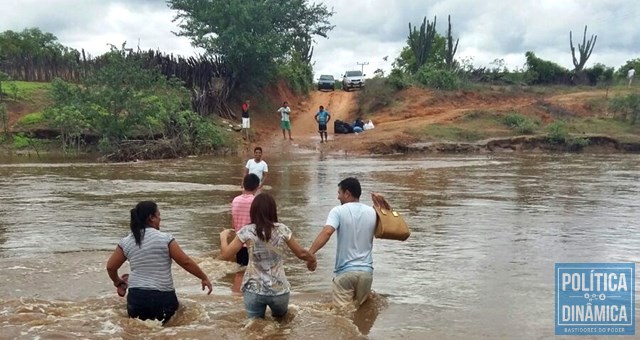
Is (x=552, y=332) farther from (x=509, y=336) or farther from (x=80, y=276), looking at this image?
(x=80, y=276)

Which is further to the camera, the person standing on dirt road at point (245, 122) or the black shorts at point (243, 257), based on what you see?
the person standing on dirt road at point (245, 122)

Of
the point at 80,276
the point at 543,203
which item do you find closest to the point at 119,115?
the point at 543,203

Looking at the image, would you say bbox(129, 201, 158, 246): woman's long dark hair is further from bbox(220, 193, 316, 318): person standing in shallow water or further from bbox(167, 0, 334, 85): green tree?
bbox(167, 0, 334, 85): green tree

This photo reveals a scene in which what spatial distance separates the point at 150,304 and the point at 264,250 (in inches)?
44.0

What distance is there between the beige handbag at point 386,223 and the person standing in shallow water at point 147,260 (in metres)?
1.93

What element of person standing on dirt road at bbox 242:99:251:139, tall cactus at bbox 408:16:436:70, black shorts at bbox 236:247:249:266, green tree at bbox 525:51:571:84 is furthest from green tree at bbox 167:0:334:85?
black shorts at bbox 236:247:249:266

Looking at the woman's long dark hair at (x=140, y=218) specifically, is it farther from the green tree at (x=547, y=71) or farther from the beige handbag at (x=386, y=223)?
the green tree at (x=547, y=71)

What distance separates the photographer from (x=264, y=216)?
238 inches

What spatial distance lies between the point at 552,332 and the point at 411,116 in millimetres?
31810

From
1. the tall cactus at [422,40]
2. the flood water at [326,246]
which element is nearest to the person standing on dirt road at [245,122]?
the flood water at [326,246]

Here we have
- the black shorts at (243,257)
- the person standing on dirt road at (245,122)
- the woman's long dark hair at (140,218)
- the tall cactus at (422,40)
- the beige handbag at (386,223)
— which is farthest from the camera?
the tall cactus at (422,40)

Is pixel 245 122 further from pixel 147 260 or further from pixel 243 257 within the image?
pixel 147 260

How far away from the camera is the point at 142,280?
6059 millimetres

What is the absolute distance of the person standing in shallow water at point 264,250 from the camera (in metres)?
6.05
